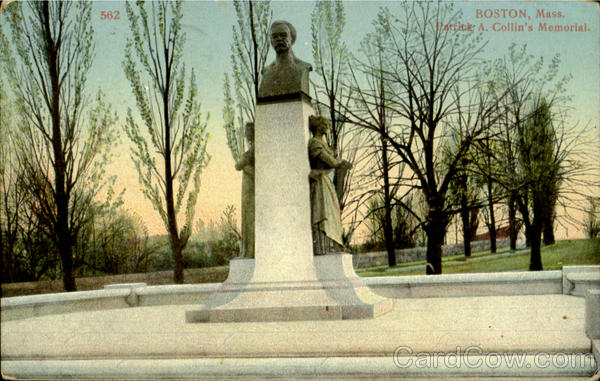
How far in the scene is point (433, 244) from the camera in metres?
11.6

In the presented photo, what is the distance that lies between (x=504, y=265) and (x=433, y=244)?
1962 millimetres

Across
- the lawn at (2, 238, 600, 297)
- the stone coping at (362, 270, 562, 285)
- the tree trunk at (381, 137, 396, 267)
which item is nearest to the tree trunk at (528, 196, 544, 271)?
the lawn at (2, 238, 600, 297)

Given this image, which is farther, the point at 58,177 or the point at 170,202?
the point at 170,202

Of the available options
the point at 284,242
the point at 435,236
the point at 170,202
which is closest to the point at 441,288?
the point at 284,242

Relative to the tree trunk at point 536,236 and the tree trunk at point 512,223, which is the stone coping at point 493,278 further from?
the tree trunk at point 512,223

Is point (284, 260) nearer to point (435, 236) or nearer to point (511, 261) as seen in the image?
point (435, 236)

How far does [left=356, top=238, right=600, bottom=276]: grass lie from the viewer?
1128cm

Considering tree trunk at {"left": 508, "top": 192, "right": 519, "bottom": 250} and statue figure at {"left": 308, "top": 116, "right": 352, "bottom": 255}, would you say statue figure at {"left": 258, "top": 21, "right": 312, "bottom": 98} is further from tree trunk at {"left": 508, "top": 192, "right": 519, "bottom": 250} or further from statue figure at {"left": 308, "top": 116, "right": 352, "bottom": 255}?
tree trunk at {"left": 508, "top": 192, "right": 519, "bottom": 250}

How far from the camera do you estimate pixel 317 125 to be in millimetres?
6656

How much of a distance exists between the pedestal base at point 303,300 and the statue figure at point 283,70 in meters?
1.94

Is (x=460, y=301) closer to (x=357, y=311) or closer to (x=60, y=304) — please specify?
(x=357, y=311)

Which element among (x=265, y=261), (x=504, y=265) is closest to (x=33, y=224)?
(x=265, y=261)

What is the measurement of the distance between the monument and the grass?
21.2 ft

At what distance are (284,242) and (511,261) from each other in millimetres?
7661
